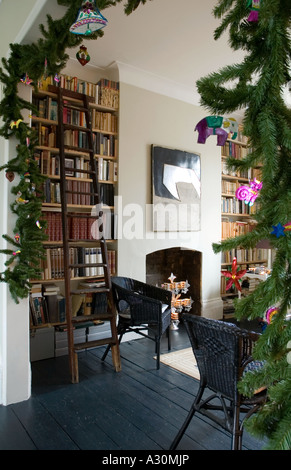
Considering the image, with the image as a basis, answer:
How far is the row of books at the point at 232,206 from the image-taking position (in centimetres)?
520

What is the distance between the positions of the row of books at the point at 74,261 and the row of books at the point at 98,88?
1716mm

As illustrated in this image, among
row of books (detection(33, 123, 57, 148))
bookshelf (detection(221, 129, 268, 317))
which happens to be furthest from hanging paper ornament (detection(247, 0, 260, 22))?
bookshelf (detection(221, 129, 268, 317))

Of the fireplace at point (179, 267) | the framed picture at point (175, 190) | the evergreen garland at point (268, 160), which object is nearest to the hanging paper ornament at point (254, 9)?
the evergreen garland at point (268, 160)

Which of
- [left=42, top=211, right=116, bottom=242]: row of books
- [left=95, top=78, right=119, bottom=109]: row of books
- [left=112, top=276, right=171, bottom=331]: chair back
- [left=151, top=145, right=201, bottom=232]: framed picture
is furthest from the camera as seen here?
[left=151, top=145, right=201, bottom=232]: framed picture

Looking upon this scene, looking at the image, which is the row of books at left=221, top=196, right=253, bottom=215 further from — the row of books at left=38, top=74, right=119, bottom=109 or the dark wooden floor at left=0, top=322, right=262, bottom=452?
the dark wooden floor at left=0, top=322, right=262, bottom=452

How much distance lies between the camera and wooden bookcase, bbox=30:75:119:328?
345cm

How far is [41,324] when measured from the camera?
3424 millimetres

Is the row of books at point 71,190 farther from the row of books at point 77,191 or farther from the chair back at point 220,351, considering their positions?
the chair back at point 220,351

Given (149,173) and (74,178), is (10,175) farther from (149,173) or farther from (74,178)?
(149,173)

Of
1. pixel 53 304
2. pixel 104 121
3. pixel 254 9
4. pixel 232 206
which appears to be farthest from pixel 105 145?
pixel 254 9

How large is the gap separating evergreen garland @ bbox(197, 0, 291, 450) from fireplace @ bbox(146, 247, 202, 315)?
4.03 m

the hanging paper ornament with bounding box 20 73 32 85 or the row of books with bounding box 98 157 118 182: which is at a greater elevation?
the hanging paper ornament with bounding box 20 73 32 85

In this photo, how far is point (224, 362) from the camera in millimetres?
1761

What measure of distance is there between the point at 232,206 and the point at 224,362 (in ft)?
12.7
